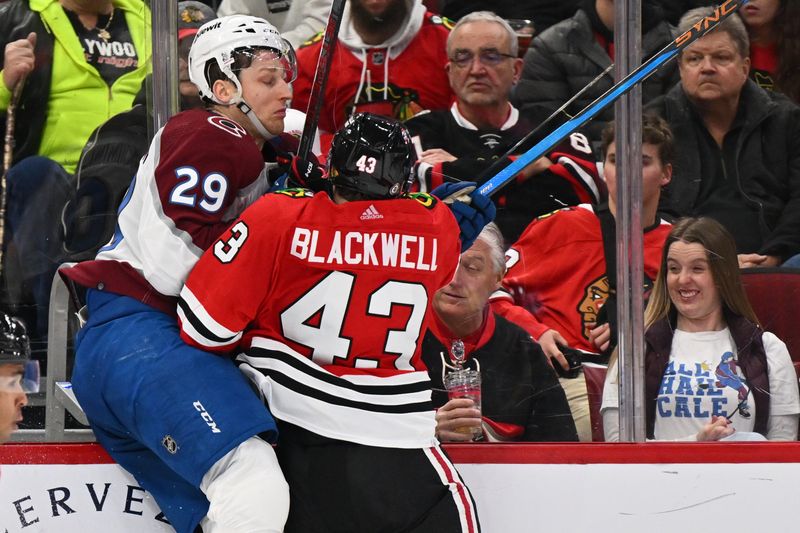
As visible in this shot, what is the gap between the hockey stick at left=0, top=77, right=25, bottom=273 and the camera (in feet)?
9.61

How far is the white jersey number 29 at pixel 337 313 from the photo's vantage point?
238cm

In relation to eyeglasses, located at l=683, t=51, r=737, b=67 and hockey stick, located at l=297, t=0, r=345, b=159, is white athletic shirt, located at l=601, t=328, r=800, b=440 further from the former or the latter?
hockey stick, located at l=297, t=0, r=345, b=159

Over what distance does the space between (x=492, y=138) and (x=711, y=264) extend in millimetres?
617

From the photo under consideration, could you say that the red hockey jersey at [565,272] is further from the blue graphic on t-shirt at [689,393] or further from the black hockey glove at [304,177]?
the black hockey glove at [304,177]

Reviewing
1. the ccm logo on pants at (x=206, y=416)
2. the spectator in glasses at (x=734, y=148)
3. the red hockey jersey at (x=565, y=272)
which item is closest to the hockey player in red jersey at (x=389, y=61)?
the red hockey jersey at (x=565, y=272)

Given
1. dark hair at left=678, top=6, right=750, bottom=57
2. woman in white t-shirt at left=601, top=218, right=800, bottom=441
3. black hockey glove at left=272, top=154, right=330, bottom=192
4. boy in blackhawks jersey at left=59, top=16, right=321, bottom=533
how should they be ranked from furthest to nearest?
dark hair at left=678, top=6, right=750, bottom=57 < woman in white t-shirt at left=601, top=218, right=800, bottom=441 < black hockey glove at left=272, top=154, right=330, bottom=192 < boy in blackhawks jersey at left=59, top=16, right=321, bottom=533

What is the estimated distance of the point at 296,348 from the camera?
2.42m

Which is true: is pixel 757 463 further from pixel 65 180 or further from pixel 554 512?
pixel 65 180

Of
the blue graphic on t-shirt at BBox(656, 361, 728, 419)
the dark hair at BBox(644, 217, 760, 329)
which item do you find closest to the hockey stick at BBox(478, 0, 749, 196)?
the dark hair at BBox(644, 217, 760, 329)

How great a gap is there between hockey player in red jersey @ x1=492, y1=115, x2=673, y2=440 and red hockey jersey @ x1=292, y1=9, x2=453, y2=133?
0.46m

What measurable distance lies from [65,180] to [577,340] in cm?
130

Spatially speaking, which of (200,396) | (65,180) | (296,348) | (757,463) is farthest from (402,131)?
(757,463)

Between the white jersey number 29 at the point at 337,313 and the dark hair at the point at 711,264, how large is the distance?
0.74 m

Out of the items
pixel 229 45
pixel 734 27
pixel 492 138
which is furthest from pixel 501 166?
pixel 734 27
